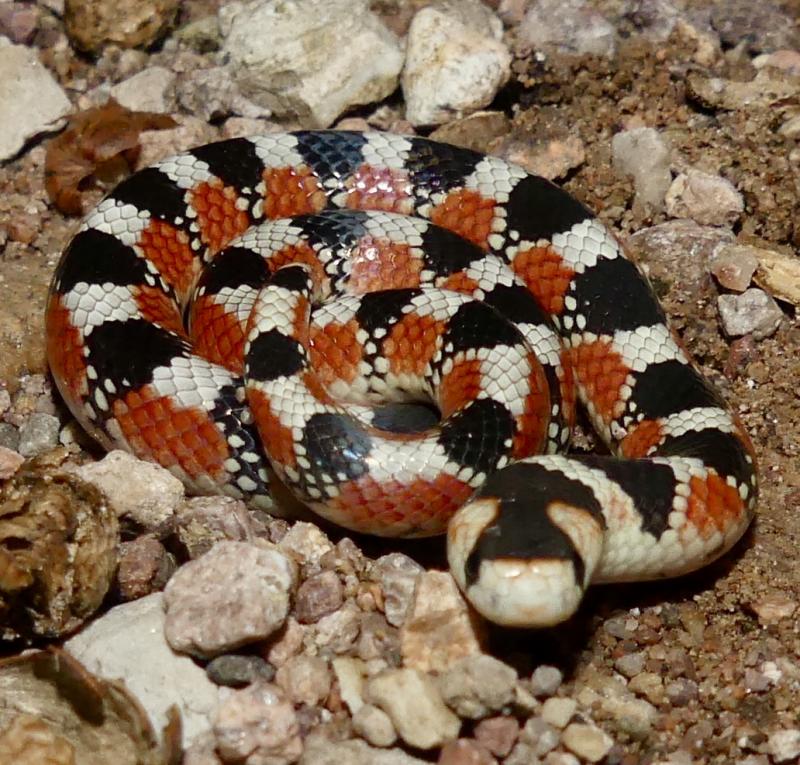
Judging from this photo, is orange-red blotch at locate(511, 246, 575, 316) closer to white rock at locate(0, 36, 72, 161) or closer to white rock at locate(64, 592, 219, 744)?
white rock at locate(64, 592, 219, 744)

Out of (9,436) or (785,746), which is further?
(9,436)

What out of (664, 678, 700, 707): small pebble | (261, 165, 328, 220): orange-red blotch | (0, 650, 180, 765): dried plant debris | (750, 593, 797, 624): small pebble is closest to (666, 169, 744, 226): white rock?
(261, 165, 328, 220): orange-red blotch

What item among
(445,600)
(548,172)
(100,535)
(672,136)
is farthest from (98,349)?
(672,136)

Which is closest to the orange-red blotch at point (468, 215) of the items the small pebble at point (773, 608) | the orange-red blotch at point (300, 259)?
the orange-red blotch at point (300, 259)

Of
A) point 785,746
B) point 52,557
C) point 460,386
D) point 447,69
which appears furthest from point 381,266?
point 785,746

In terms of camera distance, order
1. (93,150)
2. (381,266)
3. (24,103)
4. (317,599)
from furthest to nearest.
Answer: (24,103) < (93,150) < (381,266) < (317,599)

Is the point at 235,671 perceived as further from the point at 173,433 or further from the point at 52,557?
the point at 173,433

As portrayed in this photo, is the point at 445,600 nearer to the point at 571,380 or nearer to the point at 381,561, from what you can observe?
the point at 381,561
